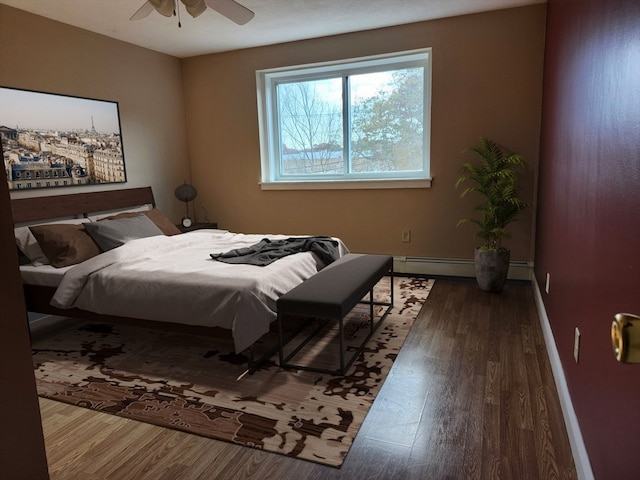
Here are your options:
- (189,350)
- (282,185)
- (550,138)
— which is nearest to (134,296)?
A: (189,350)

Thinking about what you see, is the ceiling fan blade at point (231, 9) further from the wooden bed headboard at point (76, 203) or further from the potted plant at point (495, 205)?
the potted plant at point (495, 205)

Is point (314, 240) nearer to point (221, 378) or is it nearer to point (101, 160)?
point (221, 378)

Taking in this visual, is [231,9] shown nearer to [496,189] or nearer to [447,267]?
[496,189]

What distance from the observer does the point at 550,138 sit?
3.14m

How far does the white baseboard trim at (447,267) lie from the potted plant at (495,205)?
32cm

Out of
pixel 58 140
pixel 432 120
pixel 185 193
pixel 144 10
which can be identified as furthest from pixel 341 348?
pixel 185 193

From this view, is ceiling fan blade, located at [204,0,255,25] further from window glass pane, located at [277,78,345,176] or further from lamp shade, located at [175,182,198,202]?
lamp shade, located at [175,182,198,202]

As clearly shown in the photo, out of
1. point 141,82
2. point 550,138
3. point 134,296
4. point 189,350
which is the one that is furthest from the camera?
point 141,82

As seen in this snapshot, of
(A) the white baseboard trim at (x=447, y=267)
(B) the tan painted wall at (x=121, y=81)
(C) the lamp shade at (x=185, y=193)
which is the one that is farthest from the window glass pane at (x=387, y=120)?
(B) the tan painted wall at (x=121, y=81)

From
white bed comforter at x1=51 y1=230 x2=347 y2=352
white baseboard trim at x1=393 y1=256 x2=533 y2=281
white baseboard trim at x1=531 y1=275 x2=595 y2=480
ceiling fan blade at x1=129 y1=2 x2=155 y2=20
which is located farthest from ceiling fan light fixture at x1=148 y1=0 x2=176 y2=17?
white baseboard trim at x1=393 y1=256 x2=533 y2=281

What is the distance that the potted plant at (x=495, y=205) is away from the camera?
3.73 meters

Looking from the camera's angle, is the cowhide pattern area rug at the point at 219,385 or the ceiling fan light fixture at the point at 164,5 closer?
the cowhide pattern area rug at the point at 219,385

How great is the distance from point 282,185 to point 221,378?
112 inches

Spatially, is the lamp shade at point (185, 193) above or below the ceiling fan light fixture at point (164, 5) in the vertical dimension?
below
